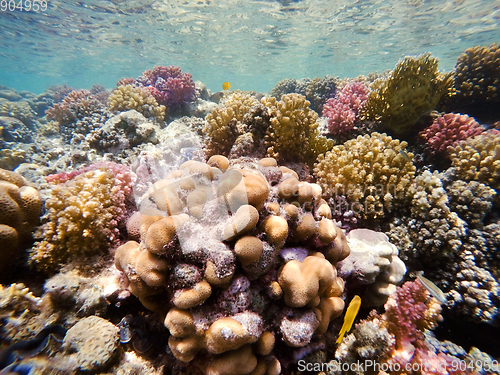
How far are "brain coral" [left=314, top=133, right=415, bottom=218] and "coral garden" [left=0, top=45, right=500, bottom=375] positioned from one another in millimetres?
27

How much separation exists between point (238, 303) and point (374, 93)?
5434 millimetres

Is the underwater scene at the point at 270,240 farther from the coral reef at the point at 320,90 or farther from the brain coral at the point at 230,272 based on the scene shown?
the coral reef at the point at 320,90

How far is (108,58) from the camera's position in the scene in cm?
3303

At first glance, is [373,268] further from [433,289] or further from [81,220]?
[81,220]

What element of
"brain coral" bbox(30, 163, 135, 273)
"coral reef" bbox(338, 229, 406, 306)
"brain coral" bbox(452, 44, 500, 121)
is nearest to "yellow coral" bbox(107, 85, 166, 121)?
"brain coral" bbox(30, 163, 135, 273)

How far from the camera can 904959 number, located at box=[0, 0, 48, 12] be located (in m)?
15.8

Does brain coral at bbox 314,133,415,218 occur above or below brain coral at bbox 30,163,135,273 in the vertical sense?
above

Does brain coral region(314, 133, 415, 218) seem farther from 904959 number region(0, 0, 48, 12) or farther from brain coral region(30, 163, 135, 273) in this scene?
904959 number region(0, 0, 48, 12)

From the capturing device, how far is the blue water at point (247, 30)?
17.2m

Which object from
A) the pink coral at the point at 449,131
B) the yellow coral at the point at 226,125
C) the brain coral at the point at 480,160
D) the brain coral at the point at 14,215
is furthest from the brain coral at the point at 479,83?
the brain coral at the point at 14,215

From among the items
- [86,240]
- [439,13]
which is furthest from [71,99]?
[439,13]

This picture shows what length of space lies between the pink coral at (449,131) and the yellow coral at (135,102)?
7.24m

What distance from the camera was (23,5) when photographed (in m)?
16.6

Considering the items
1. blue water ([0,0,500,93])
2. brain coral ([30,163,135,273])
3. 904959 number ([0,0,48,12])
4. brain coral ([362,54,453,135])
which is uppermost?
blue water ([0,0,500,93])
